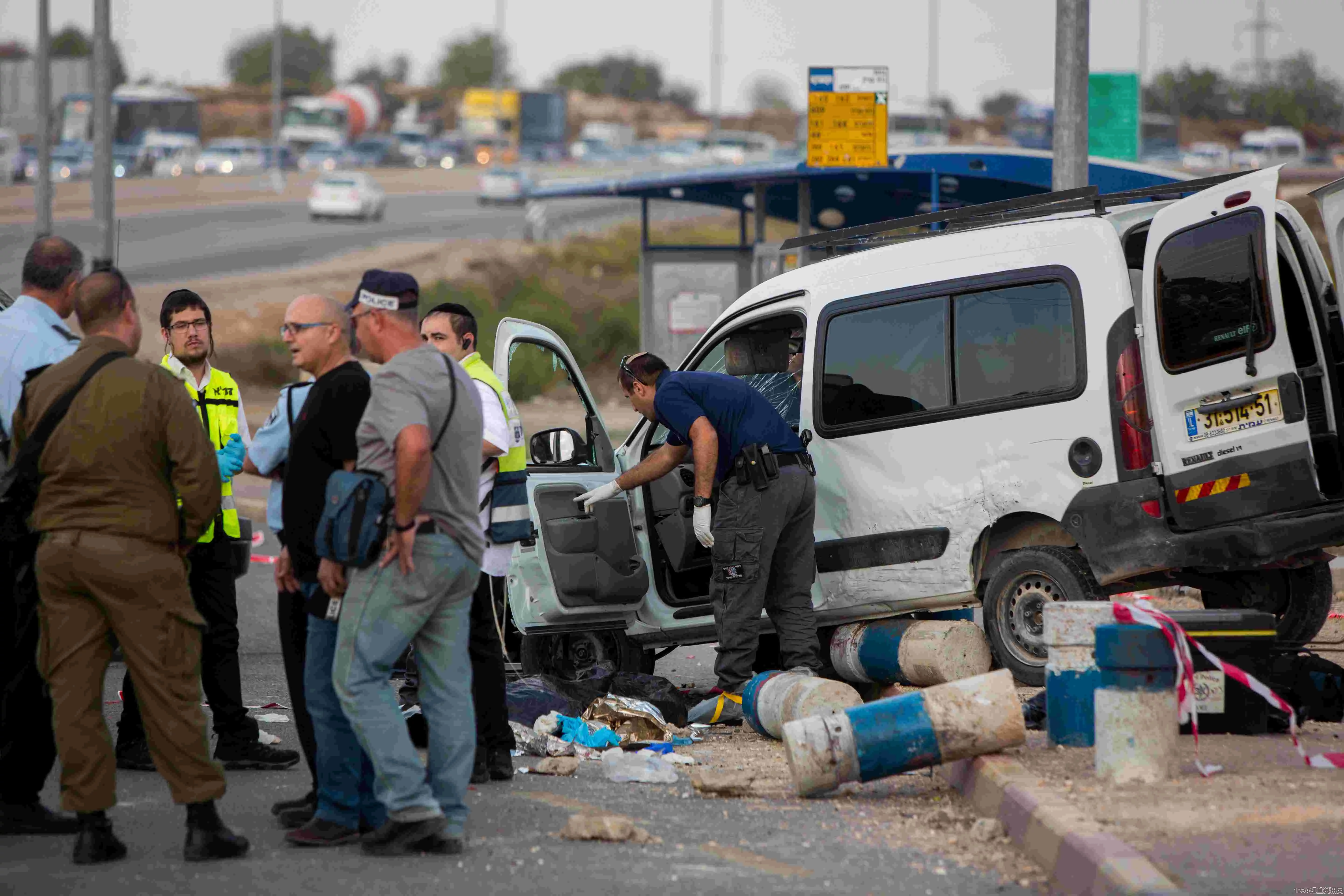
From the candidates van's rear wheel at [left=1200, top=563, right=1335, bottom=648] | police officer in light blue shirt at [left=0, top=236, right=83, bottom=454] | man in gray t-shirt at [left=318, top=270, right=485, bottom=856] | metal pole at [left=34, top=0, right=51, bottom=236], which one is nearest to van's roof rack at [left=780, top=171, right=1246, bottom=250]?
van's rear wheel at [left=1200, top=563, right=1335, bottom=648]

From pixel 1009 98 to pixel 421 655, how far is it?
137 metres

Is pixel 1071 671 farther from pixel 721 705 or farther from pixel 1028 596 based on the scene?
pixel 721 705

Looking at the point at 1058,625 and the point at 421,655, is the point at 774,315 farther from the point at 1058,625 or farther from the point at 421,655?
the point at 421,655

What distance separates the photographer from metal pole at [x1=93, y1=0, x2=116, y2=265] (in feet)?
53.7

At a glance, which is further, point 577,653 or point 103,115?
point 103,115

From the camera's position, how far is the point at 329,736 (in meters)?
5.12

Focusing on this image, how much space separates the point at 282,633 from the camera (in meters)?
5.46

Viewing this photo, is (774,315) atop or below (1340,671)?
atop

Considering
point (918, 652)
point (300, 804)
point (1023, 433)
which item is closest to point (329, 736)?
point (300, 804)

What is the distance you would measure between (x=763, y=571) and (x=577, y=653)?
1498mm

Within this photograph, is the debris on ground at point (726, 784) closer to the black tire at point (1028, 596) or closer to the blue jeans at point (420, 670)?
the blue jeans at point (420, 670)

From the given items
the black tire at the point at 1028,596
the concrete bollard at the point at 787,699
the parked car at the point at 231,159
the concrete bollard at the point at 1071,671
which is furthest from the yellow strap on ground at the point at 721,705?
the parked car at the point at 231,159

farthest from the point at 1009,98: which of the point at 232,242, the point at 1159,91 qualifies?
the point at 232,242

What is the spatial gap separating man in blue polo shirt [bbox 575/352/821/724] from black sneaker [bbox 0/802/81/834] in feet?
10.4
